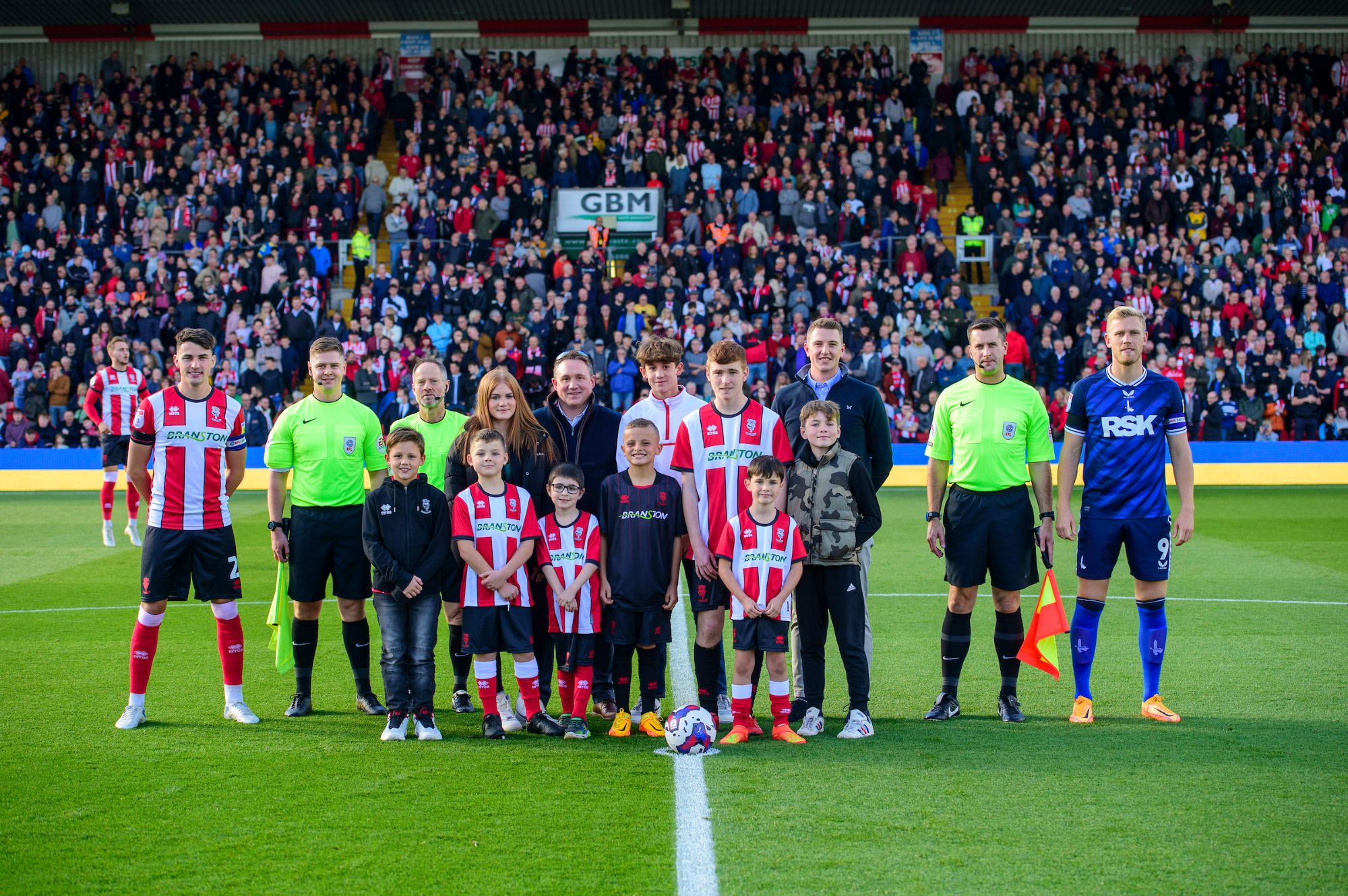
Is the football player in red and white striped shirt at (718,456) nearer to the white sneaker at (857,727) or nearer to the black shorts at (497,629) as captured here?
the white sneaker at (857,727)

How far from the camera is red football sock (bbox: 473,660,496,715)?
5969 mm

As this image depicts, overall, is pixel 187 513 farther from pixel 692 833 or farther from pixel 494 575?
pixel 692 833

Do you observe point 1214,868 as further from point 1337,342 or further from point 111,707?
point 1337,342

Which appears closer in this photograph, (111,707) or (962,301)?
(111,707)

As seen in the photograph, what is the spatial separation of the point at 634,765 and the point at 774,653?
97 cm

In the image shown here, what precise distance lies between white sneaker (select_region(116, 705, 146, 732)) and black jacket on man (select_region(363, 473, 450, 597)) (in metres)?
1.39

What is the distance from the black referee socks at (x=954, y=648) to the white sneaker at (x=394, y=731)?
279cm

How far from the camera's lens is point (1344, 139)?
26906 mm

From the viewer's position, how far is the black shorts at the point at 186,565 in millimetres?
6234

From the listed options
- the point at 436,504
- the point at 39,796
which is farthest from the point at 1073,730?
the point at 39,796

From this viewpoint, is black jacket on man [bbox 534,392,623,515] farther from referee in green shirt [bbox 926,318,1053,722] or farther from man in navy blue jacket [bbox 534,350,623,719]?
referee in green shirt [bbox 926,318,1053,722]

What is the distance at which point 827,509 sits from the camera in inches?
236

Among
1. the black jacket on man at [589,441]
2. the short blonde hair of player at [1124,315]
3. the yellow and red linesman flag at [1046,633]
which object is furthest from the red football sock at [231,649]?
the short blonde hair of player at [1124,315]

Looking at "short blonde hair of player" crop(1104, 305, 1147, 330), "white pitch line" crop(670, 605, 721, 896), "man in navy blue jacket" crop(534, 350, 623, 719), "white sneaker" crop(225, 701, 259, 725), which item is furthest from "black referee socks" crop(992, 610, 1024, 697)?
"white sneaker" crop(225, 701, 259, 725)
